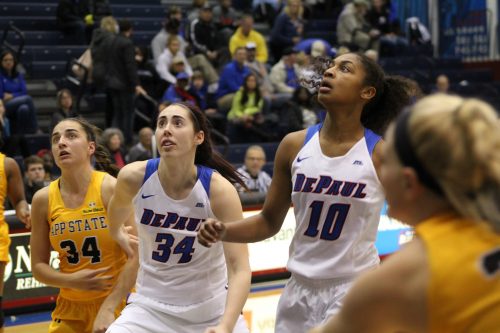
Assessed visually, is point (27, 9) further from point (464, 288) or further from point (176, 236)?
point (464, 288)

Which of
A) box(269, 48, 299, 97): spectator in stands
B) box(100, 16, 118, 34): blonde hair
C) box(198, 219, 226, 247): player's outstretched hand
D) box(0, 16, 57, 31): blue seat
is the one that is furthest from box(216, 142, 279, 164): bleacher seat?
box(198, 219, 226, 247): player's outstretched hand

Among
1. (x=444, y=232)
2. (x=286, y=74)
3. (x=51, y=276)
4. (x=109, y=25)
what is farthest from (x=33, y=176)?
(x=444, y=232)

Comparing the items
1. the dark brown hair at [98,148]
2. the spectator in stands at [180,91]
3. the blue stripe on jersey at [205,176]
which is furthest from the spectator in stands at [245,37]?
→ the blue stripe on jersey at [205,176]

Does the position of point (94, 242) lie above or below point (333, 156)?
below

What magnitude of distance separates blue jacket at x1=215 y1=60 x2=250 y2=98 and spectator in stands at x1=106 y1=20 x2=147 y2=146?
1.34 meters

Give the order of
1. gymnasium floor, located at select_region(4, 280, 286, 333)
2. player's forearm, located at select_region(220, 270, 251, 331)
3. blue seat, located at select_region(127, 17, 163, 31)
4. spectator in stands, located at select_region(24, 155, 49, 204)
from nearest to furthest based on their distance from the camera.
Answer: player's forearm, located at select_region(220, 270, 251, 331), gymnasium floor, located at select_region(4, 280, 286, 333), spectator in stands, located at select_region(24, 155, 49, 204), blue seat, located at select_region(127, 17, 163, 31)

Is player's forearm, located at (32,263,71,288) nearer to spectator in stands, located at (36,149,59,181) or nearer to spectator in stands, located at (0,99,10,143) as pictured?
spectator in stands, located at (36,149,59,181)

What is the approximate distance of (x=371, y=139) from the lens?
4555 millimetres

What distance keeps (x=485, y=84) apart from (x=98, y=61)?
7.91 m

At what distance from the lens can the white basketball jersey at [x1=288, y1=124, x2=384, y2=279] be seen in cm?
439

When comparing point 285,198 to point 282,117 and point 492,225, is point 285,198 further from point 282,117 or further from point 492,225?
point 282,117

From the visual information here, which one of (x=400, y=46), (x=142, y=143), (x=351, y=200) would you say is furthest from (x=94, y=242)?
(x=400, y=46)

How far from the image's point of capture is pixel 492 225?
2123 millimetres

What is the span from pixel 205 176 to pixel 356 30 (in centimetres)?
1127
